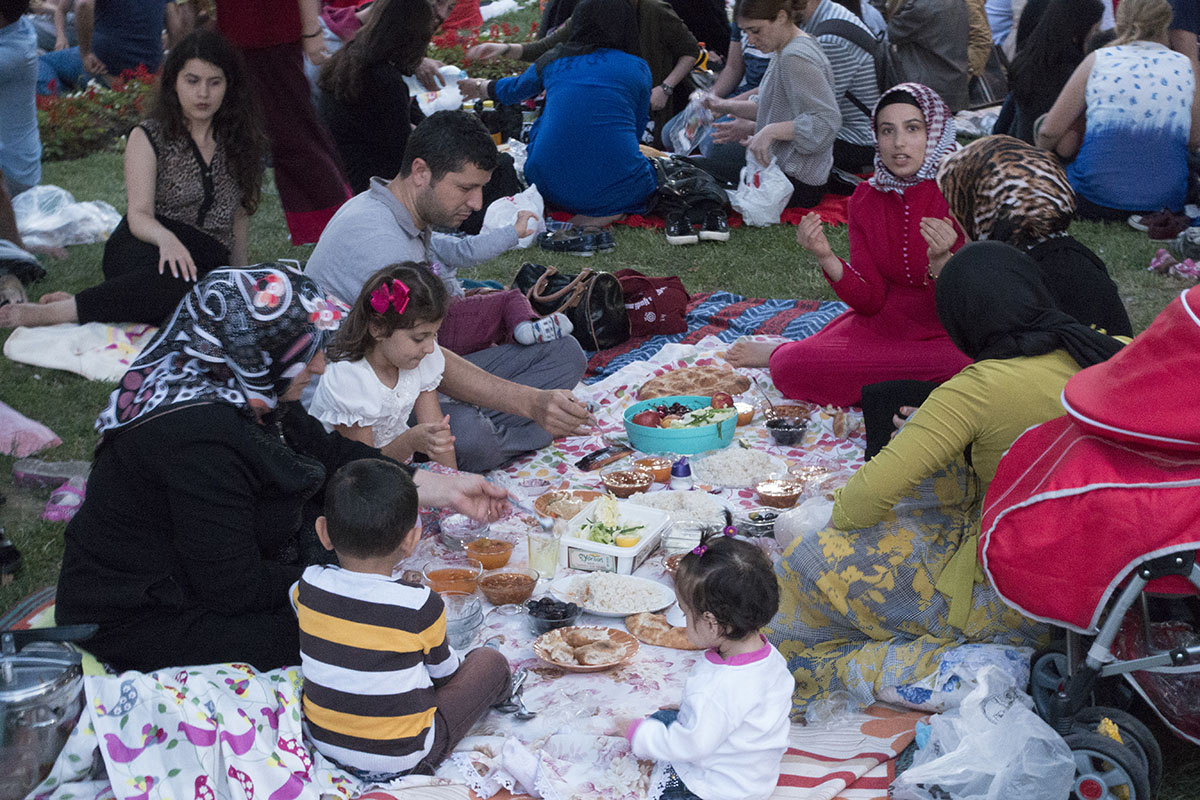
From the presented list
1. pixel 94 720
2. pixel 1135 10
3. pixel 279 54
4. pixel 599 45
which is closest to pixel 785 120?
pixel 599 45

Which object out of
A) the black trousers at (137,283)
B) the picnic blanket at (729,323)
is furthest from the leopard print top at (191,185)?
the picnic blanket at (729,323)

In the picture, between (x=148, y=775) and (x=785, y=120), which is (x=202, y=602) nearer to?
(x=148, y=775)

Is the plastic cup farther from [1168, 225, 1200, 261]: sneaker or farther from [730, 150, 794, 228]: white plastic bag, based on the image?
[1168, 225, 1200, 261]: sneaker

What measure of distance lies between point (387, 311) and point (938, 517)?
2022mm

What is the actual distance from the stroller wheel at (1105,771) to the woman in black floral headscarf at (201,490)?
2073 millimetres

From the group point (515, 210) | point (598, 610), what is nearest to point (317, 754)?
point (598, 610)

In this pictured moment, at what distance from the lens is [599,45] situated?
8219mm

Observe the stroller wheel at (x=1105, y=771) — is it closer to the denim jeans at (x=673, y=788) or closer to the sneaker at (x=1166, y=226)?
the denim jeans at (x=673, y=788)

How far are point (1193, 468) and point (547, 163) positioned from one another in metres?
6.31

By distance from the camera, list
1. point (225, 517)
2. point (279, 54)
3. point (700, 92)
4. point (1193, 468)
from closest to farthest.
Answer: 1. point (1193, 468)
2. point (225, 517)
3. point (279, 54)
4. point (700, 92)

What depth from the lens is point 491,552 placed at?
395 centimetres

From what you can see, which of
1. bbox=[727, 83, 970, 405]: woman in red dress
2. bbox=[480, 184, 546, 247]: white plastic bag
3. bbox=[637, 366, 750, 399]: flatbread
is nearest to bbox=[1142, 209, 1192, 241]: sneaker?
bbox=[727, 83, 970, 405]: woman in red dress

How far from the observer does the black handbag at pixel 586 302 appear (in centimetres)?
601

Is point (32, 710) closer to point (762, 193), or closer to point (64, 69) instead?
point (762, 193)
